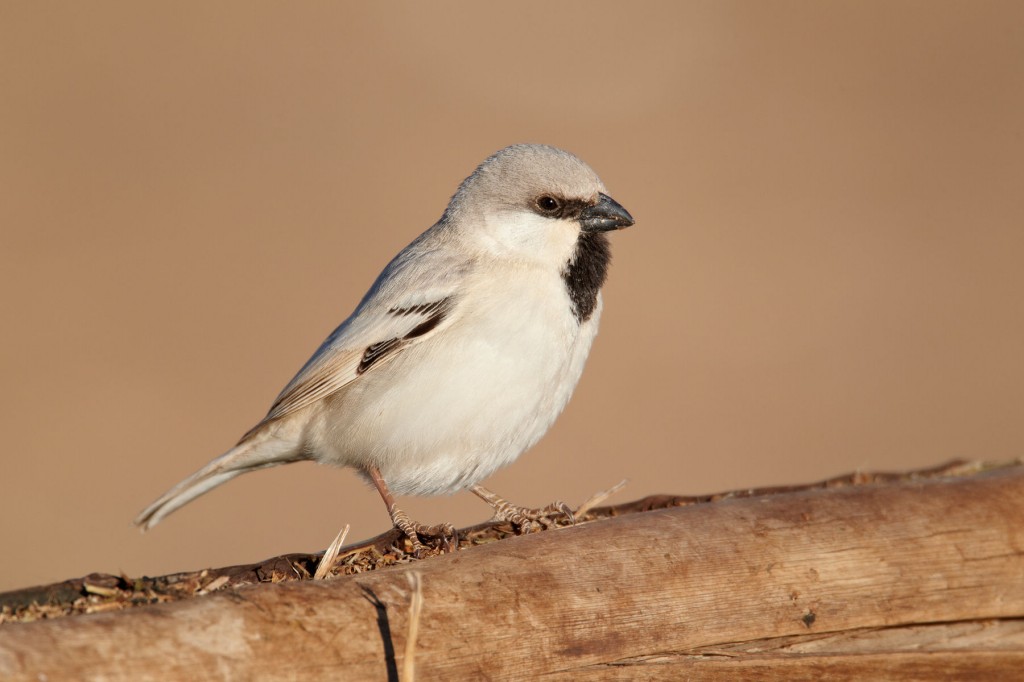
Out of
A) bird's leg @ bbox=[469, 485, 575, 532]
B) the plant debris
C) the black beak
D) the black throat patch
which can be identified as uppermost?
the black beak

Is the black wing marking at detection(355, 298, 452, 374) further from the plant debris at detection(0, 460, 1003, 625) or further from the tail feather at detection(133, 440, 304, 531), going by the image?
the plant debris at detection(0, 460, 1003, 625)

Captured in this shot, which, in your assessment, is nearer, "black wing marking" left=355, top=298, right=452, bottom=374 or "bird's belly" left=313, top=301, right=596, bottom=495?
"bird's belly" left=313, top=301, right=596, bottom=495

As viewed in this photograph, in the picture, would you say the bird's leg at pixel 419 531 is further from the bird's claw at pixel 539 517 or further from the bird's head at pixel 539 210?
the bird's head at pixel 539 210

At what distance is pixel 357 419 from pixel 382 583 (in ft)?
8.22

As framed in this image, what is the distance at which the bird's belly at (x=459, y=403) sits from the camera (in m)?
5.38

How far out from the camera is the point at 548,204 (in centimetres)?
596

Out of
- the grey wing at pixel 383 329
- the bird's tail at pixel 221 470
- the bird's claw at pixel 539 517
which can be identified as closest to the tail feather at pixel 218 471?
the bird's tail at pixel 221 470

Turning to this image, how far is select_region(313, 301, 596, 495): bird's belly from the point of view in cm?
538

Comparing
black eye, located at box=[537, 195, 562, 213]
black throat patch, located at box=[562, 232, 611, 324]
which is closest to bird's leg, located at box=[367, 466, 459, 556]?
black throat patch, located at box=[562, 232, 611, 324]

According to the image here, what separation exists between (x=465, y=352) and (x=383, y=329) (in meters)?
0.70

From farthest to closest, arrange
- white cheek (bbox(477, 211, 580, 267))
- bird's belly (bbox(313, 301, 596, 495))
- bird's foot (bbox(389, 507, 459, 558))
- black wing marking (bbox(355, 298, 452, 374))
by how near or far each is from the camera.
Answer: white cheek (bbox(477, 211, 580, 267)) < black wing marking (bbox(355, 298, 452, 374)) < bird's belly (bbox(313, 301, 596, 495)) < bird's foot (bbox(389, 507, 459, 558))

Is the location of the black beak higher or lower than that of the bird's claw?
higher

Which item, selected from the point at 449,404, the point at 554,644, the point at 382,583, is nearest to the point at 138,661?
the point at 382,583

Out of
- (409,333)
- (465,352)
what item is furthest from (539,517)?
(409,333)
